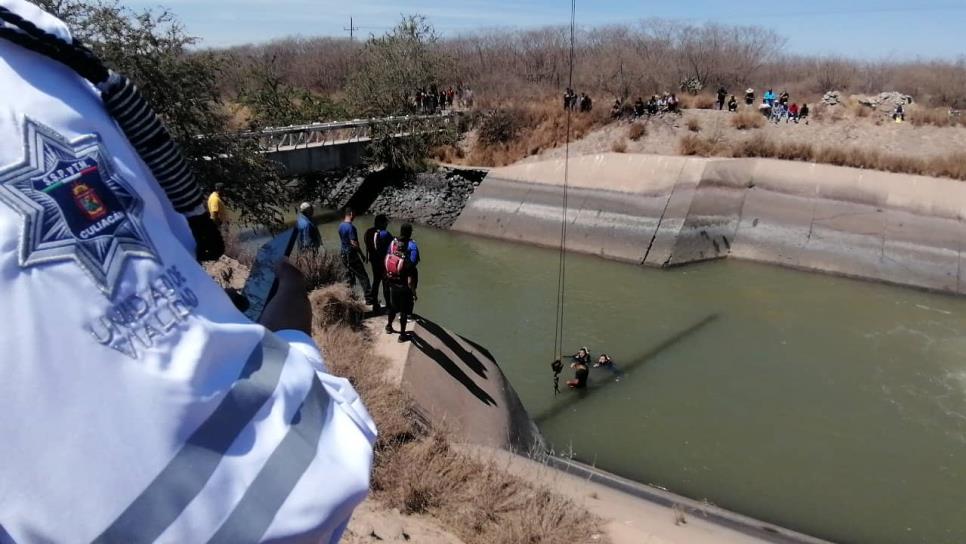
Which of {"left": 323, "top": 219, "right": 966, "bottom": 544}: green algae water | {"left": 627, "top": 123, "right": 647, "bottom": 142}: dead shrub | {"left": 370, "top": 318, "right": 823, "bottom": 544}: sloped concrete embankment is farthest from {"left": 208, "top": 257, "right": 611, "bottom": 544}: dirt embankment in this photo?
{"left": 627, "top": 123, "right": 647, "bottom": 142}: dead shrub

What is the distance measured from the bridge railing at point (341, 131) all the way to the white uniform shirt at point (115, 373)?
74.2ft

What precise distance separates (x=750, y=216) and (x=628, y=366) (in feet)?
Result: 30.4

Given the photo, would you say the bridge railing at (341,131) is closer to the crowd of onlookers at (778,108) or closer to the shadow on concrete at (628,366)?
the crowd of onlookers at (778,108)

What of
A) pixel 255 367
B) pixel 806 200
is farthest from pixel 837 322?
pixel 255 367

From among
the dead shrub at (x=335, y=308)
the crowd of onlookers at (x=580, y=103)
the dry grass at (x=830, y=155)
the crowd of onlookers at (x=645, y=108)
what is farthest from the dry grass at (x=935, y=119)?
the dead shrub at (x=335, y=308)

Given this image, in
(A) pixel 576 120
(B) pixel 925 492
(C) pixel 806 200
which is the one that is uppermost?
(A) pixel 576 120

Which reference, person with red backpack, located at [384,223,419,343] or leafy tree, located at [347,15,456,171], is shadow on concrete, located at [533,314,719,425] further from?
leafy tree, located at [347,15,456,171]

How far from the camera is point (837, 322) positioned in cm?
1422

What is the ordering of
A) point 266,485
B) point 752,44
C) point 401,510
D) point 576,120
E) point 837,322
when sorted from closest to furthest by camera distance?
point 266,485 → point 401,510 → point 837,322 → point 576,120 → point 752,44

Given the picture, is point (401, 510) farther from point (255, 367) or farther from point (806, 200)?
point (806, 200)

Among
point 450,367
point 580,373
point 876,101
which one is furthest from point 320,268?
point 876,101

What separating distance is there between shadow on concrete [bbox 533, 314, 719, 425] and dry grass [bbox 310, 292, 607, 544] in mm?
4225

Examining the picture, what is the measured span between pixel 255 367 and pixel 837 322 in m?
15.3

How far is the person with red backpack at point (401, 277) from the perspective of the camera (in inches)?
321
